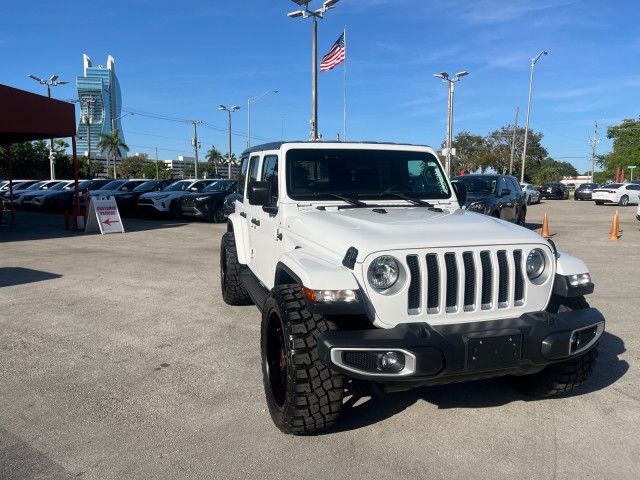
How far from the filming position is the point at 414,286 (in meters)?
3.25

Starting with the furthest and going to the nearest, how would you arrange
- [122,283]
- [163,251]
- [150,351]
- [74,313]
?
[163,251] → [122,283] → [74,313] → [150,351]

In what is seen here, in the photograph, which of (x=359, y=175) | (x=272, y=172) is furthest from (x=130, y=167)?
(x=359, y=175)

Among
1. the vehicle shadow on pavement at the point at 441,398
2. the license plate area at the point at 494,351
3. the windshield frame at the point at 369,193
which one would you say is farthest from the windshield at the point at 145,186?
the license plate area at the point at 494,351

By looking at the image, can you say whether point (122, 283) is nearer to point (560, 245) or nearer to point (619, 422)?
point (619, 422)

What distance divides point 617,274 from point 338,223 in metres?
7.13

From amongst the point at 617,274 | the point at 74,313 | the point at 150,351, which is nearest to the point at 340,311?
the point at 150,351

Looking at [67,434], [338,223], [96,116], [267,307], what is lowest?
[67,434]

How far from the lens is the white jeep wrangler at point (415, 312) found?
3012 mm

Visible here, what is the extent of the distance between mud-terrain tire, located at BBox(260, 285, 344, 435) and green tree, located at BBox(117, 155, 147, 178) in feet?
343

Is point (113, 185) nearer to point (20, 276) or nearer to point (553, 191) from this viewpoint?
point (20, 276)

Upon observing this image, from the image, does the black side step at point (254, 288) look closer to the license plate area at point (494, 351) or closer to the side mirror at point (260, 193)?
the side mirror at point (260, 193)

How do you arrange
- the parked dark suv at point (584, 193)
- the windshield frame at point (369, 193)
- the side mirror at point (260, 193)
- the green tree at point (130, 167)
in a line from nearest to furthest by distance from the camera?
the side mirror at point (260, 193)
the windshield frame at point (369, 193)
the parked dark suv at point (584, 193)
the green tree at point (130, 167)

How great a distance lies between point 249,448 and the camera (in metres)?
3.33

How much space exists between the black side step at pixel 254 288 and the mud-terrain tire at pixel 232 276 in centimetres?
20
